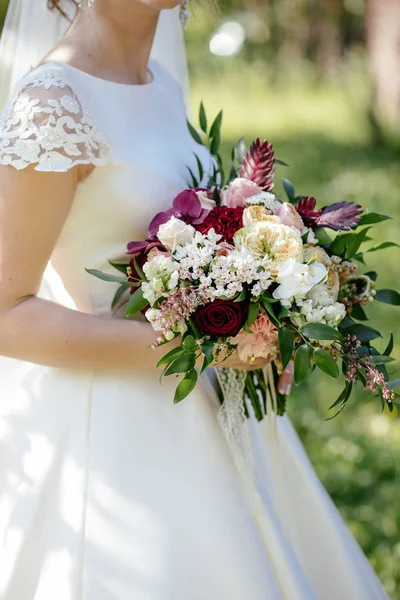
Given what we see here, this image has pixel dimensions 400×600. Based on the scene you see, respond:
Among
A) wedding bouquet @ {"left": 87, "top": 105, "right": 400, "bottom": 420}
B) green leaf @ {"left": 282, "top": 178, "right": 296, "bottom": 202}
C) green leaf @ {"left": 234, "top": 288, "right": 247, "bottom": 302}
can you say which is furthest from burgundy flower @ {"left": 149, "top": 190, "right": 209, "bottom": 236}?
green leaf @ {"left": 282, "top": 178, "right": 296, "bottom": 202}

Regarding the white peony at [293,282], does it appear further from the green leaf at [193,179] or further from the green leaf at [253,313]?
the green leaf at [193,179]

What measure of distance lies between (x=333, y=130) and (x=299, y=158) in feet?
5.95

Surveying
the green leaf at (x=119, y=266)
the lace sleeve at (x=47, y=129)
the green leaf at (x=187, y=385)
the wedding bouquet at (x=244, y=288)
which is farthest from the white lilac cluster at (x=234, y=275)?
the lace sleeve at (x=47, y=129)

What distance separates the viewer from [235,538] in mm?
2072

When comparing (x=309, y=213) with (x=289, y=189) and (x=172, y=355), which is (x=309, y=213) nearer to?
(x=289, y=189)

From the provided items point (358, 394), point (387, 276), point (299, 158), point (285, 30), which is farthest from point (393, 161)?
point (285, 30)

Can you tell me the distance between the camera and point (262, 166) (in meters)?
2.11

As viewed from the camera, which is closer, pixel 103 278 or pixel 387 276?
pixel 103 278

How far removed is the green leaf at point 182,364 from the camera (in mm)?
1859

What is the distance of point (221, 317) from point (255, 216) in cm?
26

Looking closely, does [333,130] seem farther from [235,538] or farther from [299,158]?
[235,538]

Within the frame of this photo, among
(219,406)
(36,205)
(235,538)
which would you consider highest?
(36,205)

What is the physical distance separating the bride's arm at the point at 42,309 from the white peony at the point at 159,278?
23cm

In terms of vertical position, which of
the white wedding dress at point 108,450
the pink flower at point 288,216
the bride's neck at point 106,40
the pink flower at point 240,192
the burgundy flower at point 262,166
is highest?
the bride's neck at point 106,40
